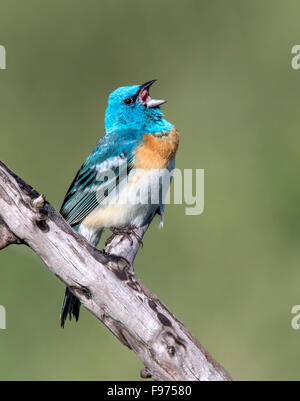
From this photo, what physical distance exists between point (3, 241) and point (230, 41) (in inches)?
177

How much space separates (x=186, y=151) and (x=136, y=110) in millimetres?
1962

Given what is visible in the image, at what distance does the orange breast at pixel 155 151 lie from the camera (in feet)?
14.3

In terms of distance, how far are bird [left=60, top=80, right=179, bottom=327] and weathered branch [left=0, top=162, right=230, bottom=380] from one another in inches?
34.2

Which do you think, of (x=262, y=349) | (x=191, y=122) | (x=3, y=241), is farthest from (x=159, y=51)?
(x=3, y=241)

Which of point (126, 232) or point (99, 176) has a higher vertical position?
point (99, 176)

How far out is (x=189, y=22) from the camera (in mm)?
7152

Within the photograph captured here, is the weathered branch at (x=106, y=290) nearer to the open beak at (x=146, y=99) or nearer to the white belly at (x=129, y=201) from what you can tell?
the white belly at (x=129, y=201)

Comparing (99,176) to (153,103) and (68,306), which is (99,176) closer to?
(153,103)

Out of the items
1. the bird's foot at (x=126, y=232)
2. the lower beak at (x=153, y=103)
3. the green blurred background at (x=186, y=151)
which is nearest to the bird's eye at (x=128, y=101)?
the lower beak at (x=153, y=103)

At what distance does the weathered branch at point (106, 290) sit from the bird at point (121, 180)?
870 millimetres

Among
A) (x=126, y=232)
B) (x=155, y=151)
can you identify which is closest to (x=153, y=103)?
(x=155, y=151)

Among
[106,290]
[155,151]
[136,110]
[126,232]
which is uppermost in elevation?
[136,110]

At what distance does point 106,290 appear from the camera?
10.9 ft
